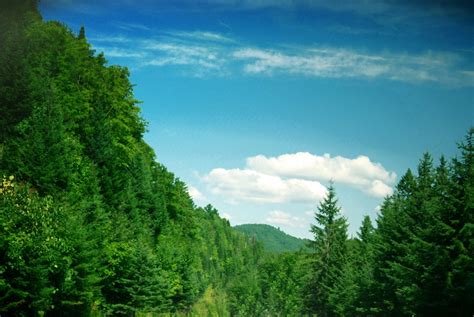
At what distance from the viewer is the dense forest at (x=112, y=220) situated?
27.0m

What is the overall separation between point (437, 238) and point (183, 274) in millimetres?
42231

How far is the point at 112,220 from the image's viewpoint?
4228 cm

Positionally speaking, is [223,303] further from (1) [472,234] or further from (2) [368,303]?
(1) [472,234]

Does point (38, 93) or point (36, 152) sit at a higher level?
point (38, 93)

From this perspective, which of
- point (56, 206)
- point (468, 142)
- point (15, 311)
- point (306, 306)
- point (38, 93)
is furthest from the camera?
point (306, 306)

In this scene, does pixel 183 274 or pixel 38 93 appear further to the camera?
pixel 183 274

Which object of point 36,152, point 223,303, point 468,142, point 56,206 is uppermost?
point 468,142

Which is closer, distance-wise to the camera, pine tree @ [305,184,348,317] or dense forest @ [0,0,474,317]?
dense forest @ [0,0,474,317]

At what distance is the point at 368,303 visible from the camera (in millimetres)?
47500

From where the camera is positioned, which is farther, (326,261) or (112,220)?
(326,261)

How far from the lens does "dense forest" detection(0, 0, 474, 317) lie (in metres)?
27.0

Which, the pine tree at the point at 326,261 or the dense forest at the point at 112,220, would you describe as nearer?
the dense forest at the point at 112,220

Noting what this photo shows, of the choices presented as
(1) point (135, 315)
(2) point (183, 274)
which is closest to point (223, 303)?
(2) point (183, 274)

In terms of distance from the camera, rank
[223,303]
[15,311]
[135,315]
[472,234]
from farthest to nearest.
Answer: [223,303] < [135,315] < [472,234] < [15,311]
